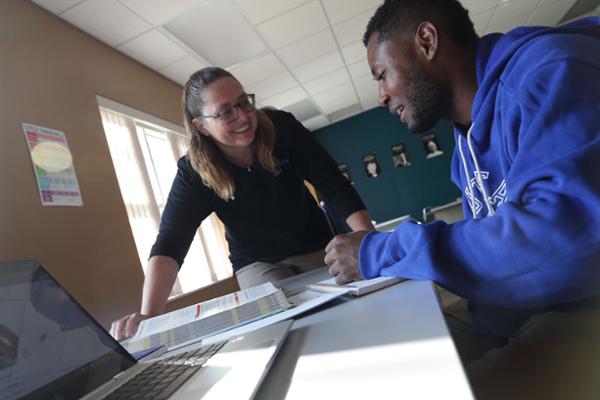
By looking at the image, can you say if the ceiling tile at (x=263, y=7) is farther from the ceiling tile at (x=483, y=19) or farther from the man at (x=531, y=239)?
the man at (x=531, y=239)

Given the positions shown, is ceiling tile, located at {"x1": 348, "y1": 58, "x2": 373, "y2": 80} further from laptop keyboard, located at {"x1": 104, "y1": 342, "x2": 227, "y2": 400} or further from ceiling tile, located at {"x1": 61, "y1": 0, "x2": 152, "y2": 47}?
laptop keyboard, located at {"x1": 104, "y1": 342, "x2": 227, "y2": 400}

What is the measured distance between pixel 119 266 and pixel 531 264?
2.64 meters

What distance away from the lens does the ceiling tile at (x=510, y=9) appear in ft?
15.3

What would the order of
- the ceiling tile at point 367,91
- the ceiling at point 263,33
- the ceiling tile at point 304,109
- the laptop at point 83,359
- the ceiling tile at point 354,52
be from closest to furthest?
the laptop at point 83,359
the ceiling at point 263,33
the ceiling tile at point 354,52
the ceiling tile at point 367,91
the ceiling tile at point 304,109

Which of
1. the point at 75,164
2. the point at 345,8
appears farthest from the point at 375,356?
Answer: the point at 345,8

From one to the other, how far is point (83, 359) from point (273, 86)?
484 centimetres

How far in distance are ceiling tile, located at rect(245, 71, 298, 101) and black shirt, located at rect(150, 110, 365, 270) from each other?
11.4ft

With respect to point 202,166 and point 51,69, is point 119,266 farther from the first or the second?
point 202,166

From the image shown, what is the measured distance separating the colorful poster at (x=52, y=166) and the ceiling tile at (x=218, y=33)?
140 centimetres

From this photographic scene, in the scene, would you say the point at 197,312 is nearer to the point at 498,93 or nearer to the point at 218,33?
the point at 498,93

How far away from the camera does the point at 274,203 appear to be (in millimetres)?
1559

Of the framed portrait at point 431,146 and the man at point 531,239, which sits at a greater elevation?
the framed portrait at point 431,146

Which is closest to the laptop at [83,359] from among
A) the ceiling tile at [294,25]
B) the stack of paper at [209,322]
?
the stack of paper at [209,322]

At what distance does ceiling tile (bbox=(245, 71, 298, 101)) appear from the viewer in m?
4.90
